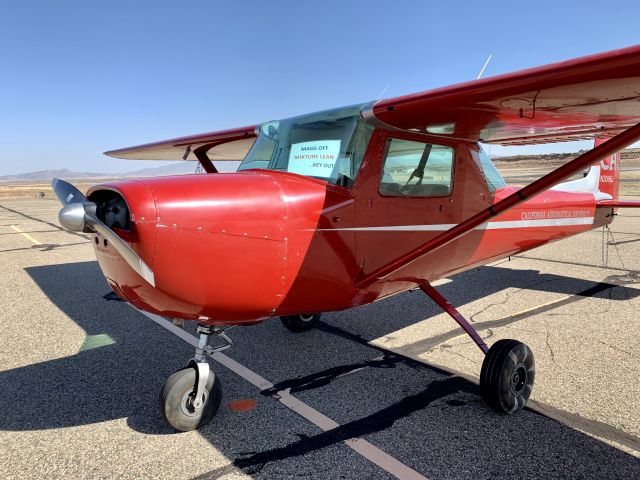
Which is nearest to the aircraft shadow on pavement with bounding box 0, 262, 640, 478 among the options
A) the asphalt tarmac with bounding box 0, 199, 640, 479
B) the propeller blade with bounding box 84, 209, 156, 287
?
the asphalt tarmac with bounding box 0, 199, 640, 479

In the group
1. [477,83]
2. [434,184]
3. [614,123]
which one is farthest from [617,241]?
[477,83]

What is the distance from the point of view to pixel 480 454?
284 cm

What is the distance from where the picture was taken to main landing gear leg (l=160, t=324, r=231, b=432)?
10.1ft

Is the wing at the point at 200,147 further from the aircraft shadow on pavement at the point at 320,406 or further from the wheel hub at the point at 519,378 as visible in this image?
the wheel hub at the point at 519,378

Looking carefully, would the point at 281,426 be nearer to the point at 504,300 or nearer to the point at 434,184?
the point at 434,184

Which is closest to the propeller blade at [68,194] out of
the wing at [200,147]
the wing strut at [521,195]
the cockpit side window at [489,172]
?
the wing strut at [521,195]

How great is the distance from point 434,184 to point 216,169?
147 inches

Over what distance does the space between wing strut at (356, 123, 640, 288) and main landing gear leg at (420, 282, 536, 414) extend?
3.16ft

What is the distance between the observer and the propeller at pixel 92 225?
97.5 inches

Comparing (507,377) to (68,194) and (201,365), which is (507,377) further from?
(68,194)

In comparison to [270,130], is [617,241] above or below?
below

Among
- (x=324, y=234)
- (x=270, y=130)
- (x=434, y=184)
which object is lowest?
(x=324, y=234)

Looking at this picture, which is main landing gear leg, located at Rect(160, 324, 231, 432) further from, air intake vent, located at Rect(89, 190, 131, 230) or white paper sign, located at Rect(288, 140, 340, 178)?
white paper sign, located at Rect(288, 140, 340, 178)

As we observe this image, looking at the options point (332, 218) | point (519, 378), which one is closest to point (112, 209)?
point (332, 218)
